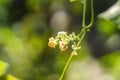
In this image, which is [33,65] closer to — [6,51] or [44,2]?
[6,51]

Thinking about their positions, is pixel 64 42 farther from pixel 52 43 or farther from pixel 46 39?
pixel 46 39

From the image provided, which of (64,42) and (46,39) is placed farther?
(46,39)

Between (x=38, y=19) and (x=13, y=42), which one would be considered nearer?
(x=13, y=42)

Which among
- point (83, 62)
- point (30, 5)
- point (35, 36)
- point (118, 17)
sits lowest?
point (118, 17)

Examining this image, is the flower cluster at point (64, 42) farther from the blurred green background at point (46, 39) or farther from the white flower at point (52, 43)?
the blurred green background at point (46, 39)

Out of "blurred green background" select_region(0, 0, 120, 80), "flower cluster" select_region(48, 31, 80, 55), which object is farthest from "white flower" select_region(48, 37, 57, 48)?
"blurred green background" select_region(0, 0, 120, 80)

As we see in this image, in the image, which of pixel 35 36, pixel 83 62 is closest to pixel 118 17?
pixel 83 62

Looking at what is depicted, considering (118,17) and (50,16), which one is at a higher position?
(50,16)

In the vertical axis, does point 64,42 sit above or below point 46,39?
below

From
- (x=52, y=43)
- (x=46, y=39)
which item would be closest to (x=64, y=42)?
(x=52, y=43)
